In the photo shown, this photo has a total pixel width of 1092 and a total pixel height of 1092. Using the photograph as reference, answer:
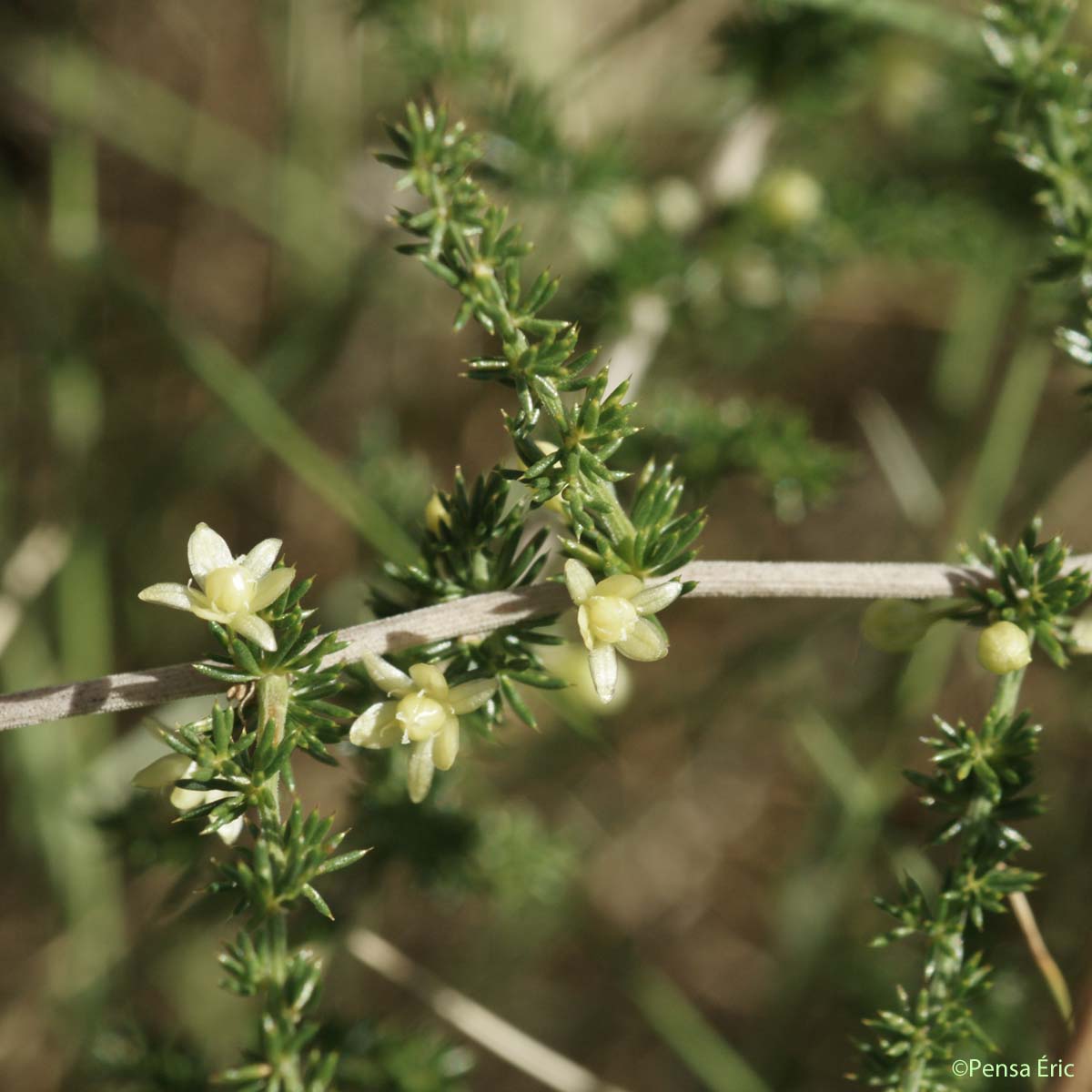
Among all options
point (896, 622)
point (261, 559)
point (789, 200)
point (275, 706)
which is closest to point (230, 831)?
point (275, 706)

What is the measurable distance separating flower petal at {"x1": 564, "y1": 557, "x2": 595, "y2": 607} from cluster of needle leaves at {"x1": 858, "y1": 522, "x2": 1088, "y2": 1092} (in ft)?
1.55

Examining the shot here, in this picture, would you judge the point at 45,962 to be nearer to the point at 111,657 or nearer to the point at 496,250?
the point at 111,657

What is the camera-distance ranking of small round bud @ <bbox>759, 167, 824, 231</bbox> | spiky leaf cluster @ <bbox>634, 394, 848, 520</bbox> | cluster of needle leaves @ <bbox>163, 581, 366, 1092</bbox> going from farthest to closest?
small round bud @ <bbox>759, 167, 824, 231</bbox>, spiky leaf cluster @ <bbox>634, 394, 848, 520</bbox>, cluster of needle leaves @ <bbox>163, 581, 366, 1092</bbox>

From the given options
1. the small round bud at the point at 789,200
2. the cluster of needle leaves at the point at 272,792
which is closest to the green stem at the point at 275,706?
the cluster of needle leaves at the point at 272,792

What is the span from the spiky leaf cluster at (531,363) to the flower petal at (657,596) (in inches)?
1.8

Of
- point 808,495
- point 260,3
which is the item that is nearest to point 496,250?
point 808,495

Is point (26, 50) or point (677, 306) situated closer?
point (677, 306)

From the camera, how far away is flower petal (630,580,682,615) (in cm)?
123

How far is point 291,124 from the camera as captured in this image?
11.6ft

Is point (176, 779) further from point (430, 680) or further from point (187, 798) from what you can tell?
point (430, 680)

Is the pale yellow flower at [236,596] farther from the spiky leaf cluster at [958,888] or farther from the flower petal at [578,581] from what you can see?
the spiky leaf cluster at [958,888]

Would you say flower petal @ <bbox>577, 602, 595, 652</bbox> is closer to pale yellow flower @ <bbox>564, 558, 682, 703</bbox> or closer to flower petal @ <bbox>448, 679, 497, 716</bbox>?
pale yellow flower @ <bbox>564, 558, 682, 703</bbox>

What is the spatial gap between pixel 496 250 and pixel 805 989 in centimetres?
223

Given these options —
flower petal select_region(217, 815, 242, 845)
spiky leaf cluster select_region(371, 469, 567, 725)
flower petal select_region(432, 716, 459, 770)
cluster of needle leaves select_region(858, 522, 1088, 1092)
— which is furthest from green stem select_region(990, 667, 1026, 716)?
flower petal select_region(217, 815, 242, 845)
